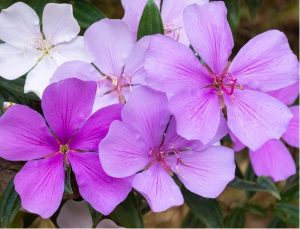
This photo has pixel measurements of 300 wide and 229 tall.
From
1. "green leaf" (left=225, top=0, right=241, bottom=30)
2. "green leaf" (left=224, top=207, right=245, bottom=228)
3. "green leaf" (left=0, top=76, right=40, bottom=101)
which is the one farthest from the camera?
"green leaf" (left=224, top=207, right=245, bottom=228)

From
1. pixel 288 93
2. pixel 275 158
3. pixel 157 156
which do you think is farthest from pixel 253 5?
pixel 157 156

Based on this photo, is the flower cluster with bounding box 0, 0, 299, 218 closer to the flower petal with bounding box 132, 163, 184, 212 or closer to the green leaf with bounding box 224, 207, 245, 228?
the flower petal with bounding box 132, 163, 184, 212

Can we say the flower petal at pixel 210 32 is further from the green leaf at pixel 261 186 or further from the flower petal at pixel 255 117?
the green leaf at pixel 261 186

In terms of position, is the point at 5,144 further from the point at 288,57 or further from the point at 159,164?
the point at 288,57

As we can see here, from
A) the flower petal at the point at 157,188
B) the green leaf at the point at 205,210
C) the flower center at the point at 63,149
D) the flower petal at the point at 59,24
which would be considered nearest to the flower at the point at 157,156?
the flower petal at the point at 157,188

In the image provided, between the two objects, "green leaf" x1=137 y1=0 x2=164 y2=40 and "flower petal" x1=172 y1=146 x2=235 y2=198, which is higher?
"green leaf" x1=137 y1=0 x2=164 y2=40

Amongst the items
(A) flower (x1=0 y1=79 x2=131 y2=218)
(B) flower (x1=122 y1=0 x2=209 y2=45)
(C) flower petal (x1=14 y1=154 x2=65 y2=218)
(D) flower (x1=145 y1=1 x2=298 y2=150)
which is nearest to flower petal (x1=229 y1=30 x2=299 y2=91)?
(D) flower (x1=145 y1=1 x2=298 y2=150)

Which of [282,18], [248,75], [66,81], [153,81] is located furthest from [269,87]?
[282,18]
